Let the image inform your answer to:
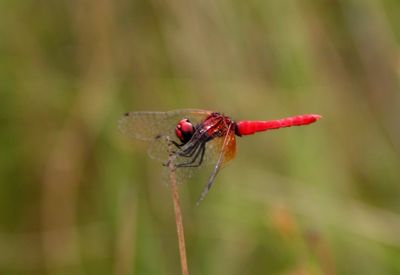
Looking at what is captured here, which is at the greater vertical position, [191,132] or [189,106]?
[189,106]

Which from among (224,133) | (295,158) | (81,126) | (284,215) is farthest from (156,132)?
(81,126)

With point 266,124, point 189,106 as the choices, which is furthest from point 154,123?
point 189,106

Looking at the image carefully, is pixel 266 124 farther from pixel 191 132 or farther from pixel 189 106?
pixel 189 106

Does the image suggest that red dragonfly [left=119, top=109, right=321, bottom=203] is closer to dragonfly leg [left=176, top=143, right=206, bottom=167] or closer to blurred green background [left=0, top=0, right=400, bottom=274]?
dragonfly leg [left=176, top=143, right=206, bottom=167]

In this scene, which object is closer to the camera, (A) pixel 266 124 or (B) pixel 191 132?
(B) pixel 191 132

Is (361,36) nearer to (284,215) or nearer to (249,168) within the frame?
(249,168)
